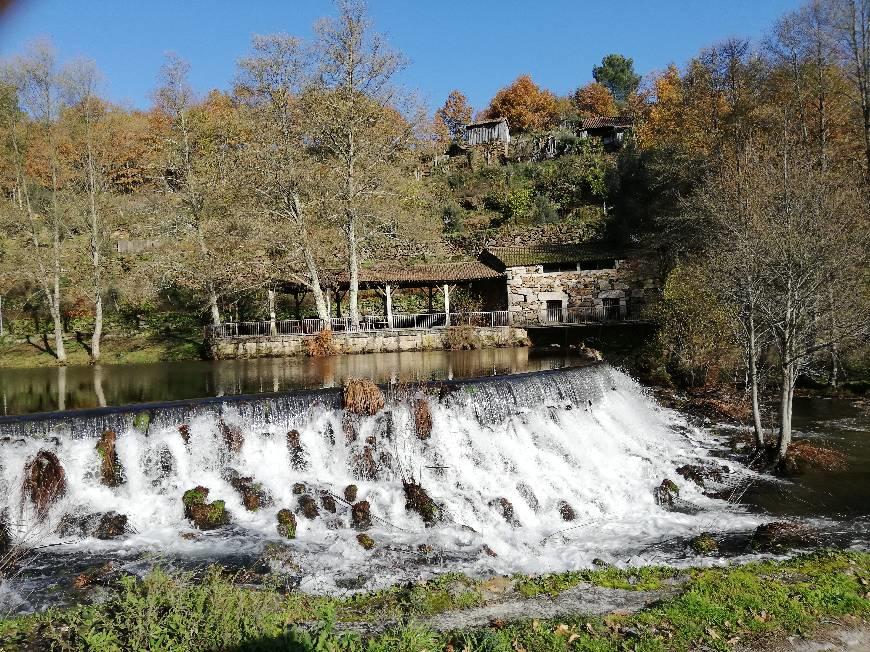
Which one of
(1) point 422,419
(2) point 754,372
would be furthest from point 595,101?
(1) point 422,419

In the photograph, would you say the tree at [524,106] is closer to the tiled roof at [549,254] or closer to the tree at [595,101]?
the tree at [595,101]

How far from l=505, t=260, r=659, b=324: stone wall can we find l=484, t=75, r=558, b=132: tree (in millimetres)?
38672

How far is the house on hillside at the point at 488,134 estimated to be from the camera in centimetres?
5759

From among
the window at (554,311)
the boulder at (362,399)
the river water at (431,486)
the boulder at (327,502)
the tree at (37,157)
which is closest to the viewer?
the river water at (431,486)

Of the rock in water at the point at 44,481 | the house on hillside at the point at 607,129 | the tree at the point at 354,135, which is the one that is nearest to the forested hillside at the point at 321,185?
the tree at the point at 354,135

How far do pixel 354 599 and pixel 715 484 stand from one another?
8.26 m

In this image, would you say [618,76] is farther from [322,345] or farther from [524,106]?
[322,345]

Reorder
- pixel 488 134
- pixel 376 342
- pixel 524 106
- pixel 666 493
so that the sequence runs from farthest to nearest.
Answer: pixel 524 106
pixel 488 134
pixel 376 342
pixel 666 493

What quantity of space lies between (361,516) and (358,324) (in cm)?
1722

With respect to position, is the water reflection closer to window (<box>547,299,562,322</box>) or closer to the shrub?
the shrub

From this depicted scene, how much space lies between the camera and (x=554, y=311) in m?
30.8

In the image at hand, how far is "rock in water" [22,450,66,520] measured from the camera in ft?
32.8

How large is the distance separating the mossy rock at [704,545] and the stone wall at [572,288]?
830 inches

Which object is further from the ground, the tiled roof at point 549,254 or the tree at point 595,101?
the tree at point 595,101
